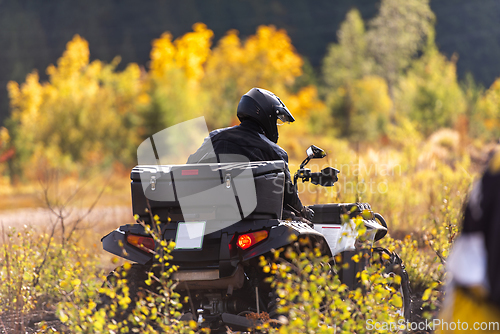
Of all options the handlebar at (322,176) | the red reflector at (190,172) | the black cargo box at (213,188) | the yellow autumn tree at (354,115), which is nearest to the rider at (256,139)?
the handlebar at (322,176)

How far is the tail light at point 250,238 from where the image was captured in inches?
143

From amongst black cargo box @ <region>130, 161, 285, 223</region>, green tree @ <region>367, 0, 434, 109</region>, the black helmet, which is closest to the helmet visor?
the black helmet

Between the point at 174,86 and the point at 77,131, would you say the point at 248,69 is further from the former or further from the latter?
the point at 77,131

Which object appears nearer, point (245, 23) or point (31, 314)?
point (31, 314)

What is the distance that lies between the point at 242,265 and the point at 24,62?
313 ft

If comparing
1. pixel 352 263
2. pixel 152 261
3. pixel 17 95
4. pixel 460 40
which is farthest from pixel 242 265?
Result: pixel 460 40

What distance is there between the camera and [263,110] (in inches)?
182

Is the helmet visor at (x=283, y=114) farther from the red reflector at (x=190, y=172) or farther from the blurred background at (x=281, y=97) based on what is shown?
the blurred background at (x=281, y=97)

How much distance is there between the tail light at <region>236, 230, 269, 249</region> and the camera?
364 cm

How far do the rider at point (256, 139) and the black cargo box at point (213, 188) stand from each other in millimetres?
341

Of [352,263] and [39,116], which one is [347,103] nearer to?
[39,116]

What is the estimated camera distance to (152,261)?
3.76 meters

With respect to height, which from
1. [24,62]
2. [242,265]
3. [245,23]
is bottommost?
[242,265]

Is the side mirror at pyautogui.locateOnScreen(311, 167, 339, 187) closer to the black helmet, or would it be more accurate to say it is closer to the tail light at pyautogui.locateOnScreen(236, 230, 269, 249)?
the black helmet
